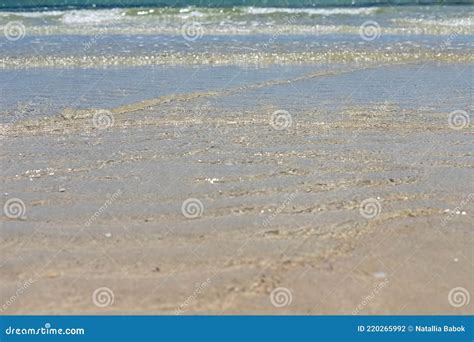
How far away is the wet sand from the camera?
3.36 m

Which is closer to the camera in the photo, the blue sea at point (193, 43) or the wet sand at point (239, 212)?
the wet sand at point (239, 212)

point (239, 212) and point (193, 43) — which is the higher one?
point (239, 212)

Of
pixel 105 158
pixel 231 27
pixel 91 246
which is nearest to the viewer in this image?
pixel 91 246

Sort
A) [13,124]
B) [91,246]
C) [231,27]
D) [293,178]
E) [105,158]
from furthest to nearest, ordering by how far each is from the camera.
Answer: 1. [231,27]
2. [13,124]
3. [105,158]
4. [293,178]
5. [91,246]

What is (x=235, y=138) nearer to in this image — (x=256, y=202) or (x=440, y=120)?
(x=256, y=202)

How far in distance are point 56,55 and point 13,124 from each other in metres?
5.57

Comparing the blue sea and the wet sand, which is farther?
the blue sea

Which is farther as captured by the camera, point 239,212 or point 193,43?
point 193,43

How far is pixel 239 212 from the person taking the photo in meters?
4.36

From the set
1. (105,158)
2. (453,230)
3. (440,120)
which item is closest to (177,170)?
(105,158)

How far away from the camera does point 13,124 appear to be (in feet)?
21.9

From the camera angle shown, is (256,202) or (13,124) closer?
(256,202)

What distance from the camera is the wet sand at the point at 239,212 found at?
336 cm

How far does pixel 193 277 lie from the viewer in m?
3.49
